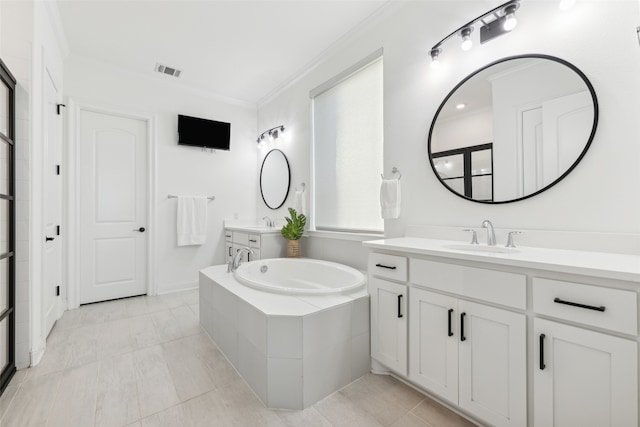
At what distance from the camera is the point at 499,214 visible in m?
1.73

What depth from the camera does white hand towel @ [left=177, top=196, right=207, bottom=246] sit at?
364 centimetres

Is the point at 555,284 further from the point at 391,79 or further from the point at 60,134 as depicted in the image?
the point at 60,134

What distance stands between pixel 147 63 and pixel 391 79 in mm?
2788

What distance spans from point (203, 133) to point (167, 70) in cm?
81

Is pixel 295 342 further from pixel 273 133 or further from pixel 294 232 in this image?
pixel 273 133

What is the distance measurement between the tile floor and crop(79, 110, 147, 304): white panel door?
1.02m

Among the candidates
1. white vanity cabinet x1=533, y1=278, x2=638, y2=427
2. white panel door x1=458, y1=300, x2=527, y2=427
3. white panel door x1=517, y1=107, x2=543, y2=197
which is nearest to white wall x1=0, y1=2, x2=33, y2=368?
white panel door x1=458, y1=300, x2=527, y2=427

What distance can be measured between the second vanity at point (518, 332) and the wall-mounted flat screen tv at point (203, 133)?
3092mm

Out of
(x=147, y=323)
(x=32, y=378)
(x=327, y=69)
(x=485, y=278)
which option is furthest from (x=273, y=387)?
(x=327, y=69)

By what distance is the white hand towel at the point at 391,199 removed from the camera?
87.7 inches

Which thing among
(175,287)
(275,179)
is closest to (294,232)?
(275,179)

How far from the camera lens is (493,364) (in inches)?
49.5

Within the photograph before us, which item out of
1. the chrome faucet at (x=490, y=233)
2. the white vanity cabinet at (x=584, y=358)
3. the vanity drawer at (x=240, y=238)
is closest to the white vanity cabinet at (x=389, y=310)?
the chrome faucet at (x=490, y=233)

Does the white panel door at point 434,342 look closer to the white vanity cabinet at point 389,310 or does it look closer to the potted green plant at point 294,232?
the white vanity cabinet at point 389,310
